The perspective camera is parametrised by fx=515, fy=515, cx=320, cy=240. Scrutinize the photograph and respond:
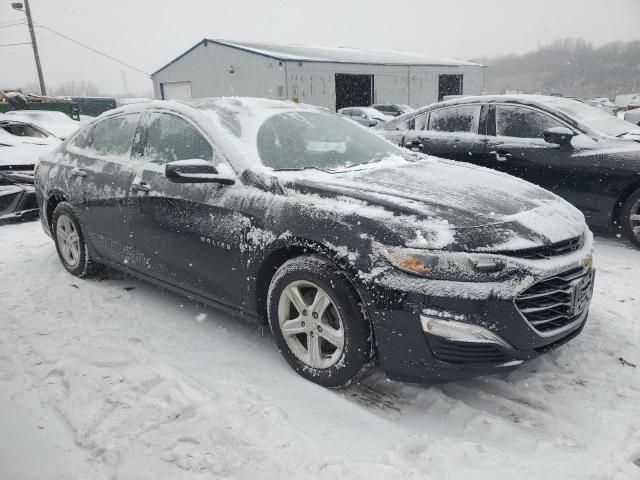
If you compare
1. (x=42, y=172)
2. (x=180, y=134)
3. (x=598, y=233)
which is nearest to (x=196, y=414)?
(x=180, y=134)

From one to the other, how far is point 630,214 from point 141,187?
4.51 meters

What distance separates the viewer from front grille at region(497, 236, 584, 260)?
8.06 ft

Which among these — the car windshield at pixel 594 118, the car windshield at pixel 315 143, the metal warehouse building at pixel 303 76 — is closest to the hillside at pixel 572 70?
the metal warehouse building at pixel 303 76

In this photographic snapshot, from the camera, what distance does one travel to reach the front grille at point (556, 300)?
245 cm

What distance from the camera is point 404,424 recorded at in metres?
2.55

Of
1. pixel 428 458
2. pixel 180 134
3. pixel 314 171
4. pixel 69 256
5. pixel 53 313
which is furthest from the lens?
pixel 69 256

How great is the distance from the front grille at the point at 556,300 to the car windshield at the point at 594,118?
133 inches

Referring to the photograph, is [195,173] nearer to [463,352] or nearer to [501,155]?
[463,352]

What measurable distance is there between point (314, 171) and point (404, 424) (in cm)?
153

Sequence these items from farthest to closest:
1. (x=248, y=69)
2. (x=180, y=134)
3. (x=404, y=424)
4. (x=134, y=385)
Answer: (x=248, y=69) < (x=180, y=134) < (x=134, y=385) < (x=404, y=424)

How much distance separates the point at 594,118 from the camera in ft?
18.7

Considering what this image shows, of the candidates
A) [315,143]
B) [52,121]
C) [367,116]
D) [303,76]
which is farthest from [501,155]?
[303,76]

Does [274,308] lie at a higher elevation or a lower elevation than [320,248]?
lower

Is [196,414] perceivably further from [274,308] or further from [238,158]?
[238,158]
